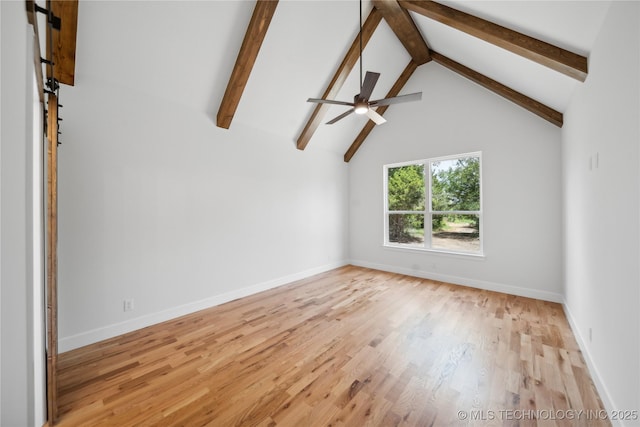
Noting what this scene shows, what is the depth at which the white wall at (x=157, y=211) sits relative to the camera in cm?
251

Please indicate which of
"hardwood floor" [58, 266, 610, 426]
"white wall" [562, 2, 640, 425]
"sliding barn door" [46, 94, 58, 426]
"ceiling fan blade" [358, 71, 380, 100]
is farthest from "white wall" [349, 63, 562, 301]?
"sliding barn door" [46, 94, 58, 426]

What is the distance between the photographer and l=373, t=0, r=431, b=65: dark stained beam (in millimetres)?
3313

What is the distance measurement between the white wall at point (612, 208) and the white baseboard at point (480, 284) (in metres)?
1.28

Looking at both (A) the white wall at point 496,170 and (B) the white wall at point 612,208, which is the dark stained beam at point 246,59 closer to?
(B) the white wall at point 612,208

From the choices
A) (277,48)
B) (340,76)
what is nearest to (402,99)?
(340,76)

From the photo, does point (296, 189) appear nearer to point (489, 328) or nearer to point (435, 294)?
point (435, 294)

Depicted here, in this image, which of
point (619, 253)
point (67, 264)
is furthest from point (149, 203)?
point (619, 253)

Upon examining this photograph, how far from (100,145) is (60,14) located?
1.11 metres

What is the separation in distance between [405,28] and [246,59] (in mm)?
2466

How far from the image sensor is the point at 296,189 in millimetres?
4832

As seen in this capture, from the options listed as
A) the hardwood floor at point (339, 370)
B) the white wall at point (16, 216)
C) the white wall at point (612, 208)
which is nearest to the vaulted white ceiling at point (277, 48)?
the white wall at point (612, 208)

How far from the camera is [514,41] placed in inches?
97.8

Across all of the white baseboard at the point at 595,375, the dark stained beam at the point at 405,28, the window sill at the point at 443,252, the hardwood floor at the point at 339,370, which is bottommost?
the hardwood floor at the point at 339,370

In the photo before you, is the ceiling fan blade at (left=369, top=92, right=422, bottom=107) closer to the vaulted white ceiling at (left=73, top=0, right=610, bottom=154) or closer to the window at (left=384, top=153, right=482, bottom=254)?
the vaulted white ceiling at (left=73, top=0, right=610, bottom=154)
